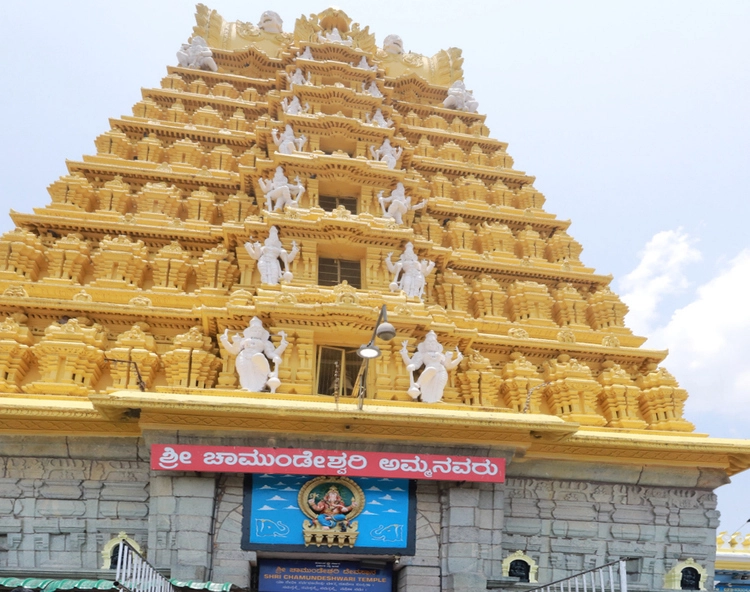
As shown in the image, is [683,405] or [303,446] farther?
[683,405]

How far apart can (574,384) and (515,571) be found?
199 inches

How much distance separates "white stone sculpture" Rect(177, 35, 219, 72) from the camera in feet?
88.6

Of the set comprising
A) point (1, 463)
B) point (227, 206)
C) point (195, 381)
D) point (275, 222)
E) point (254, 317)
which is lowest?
point (1, 463)

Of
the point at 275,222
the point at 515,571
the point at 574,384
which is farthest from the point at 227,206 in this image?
the point at 515,571

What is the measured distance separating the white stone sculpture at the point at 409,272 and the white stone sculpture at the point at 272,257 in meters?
2.63

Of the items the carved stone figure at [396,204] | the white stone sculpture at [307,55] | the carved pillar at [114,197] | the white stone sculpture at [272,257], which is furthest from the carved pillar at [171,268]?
the white stone sculpture at [307,55]

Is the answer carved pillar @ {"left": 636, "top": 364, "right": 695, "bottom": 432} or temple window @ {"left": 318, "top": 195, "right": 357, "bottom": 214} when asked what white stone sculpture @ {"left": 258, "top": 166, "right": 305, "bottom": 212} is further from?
carved pillar @ {"left": 636, "top": 364, "right": 695, "bottom": 432}

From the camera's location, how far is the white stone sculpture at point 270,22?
99.2ft

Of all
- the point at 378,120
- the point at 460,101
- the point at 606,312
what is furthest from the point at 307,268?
the point at 460,101

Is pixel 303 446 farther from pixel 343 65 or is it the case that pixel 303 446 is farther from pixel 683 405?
pixel 343 65

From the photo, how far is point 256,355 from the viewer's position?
14969mm

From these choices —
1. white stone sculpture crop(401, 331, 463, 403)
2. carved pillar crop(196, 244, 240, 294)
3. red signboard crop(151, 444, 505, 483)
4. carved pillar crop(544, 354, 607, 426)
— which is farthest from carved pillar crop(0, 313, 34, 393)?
carved pillar crop(544, 354, 607, 426)

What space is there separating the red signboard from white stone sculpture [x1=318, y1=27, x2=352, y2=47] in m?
19.1

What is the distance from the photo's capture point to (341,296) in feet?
51.8
